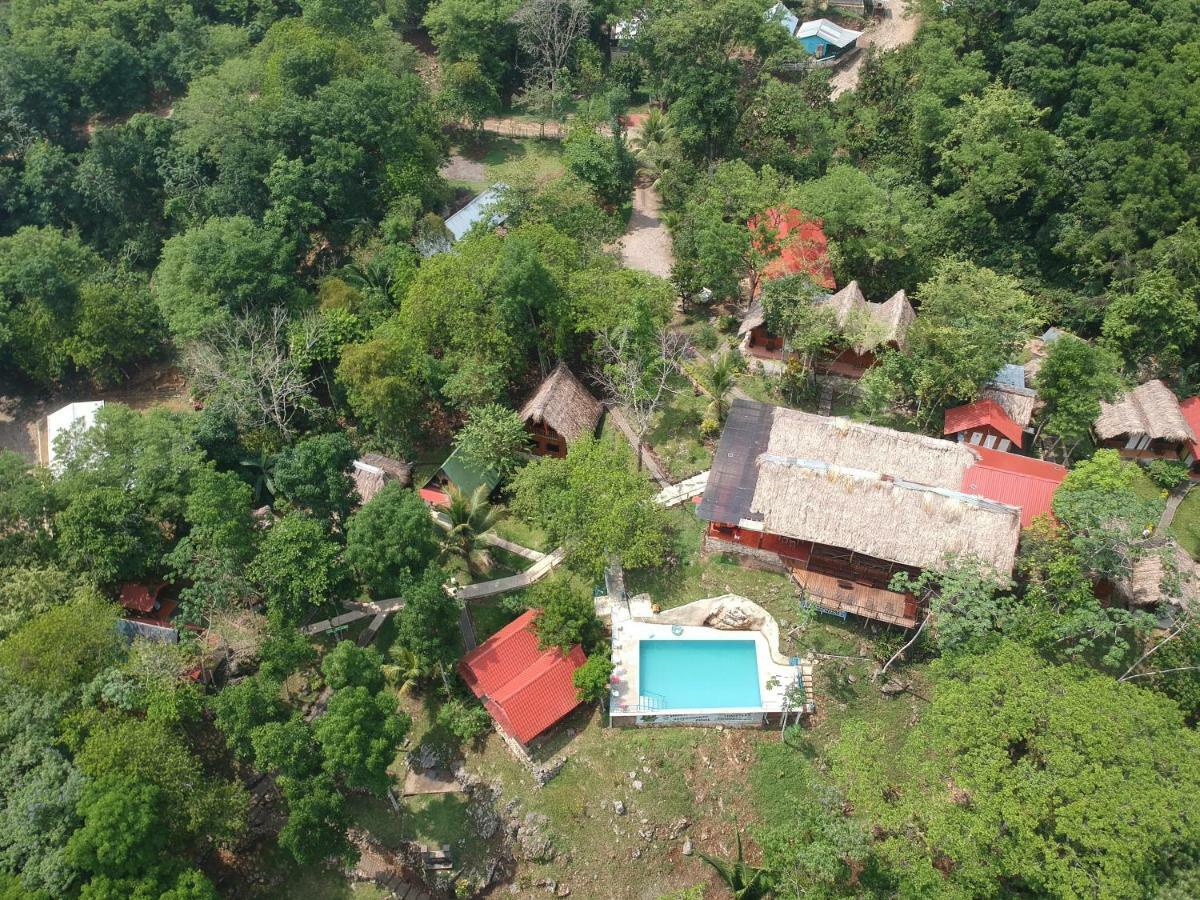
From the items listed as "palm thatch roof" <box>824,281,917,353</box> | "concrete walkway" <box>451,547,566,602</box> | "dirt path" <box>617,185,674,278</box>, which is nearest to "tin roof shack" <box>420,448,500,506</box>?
"concrete walkway" <box>451,547,566,602</box>

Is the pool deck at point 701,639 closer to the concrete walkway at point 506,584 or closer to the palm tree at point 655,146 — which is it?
the concrete walkway at point 506,584

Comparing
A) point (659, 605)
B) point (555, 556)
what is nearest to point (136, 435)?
point (555, 556)

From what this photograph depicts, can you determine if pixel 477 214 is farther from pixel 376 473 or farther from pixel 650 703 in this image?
pixel 650 703

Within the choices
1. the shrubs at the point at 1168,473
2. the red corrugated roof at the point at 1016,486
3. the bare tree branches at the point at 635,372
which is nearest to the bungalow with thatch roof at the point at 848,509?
the red corrugated roof at the point at 1016,486

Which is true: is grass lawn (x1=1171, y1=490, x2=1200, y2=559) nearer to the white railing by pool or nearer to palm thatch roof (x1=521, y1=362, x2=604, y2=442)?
the white railing by pool

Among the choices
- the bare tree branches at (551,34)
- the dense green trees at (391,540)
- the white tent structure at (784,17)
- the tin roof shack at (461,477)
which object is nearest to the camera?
the dense green trees at (391,540)

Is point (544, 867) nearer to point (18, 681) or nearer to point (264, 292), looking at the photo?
point (18, 681)
